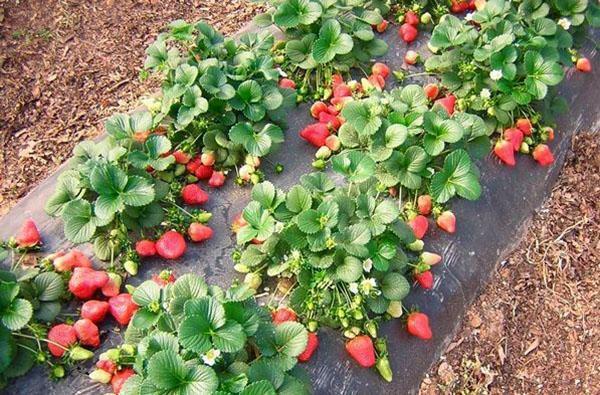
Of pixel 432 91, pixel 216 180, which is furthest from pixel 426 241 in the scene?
pixel 216 180

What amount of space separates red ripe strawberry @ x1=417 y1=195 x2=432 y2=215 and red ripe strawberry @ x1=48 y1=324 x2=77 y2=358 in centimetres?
132

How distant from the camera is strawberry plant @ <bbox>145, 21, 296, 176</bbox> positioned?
8.67ft

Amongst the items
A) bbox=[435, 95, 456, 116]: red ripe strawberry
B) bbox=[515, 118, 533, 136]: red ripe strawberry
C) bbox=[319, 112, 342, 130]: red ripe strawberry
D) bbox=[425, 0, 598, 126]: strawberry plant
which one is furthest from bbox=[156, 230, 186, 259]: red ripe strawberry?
bbox=[515, 118, 533, 136]: red ripe strawberry

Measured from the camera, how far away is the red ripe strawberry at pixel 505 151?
3.01 metres

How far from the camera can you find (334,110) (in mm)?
2955

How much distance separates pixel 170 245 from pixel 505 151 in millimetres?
1483

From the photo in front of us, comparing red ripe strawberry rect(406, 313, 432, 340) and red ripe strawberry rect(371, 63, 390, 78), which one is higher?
red ripe strawberry rect(371, 63, 390, 78)

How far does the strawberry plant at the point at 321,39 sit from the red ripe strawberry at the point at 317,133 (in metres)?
0.22

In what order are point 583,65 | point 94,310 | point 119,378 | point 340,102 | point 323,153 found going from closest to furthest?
point 119,378 → point 94,310 → point 323,153 → point 340,102 → point 583,65

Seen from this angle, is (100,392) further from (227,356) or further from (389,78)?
(389,78)

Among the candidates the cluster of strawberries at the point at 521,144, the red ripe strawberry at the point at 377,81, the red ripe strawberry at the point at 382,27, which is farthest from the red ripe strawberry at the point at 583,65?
the red ripe strawberry at the point at 377,81

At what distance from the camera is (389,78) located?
322 centimetres

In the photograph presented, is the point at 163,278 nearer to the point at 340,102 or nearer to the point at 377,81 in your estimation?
the point at 340,102

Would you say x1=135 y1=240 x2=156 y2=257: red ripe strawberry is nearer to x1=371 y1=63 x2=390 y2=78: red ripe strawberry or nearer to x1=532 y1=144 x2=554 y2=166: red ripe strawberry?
x1=371 y1=63 x2=390 y2=78: red ripe strawberry
